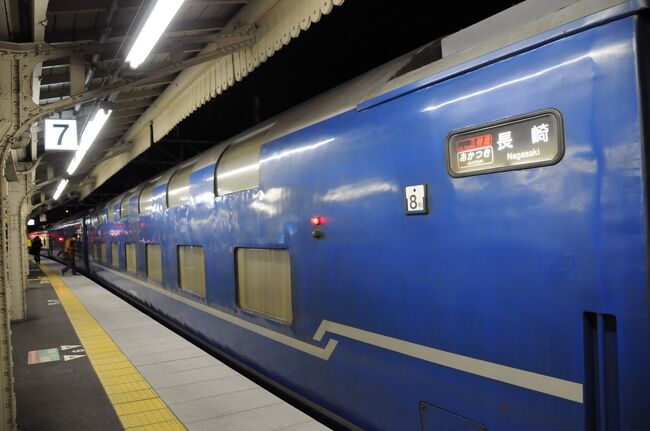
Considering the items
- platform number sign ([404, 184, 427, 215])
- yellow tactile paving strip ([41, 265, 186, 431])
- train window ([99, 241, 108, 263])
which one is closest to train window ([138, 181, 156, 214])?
yellow tactile paving strip ([41, 265, 186, 431])

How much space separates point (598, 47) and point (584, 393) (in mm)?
1211

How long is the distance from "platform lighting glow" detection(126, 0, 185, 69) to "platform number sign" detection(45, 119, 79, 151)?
401cm

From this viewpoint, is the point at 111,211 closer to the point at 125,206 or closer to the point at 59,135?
the point at 125,206

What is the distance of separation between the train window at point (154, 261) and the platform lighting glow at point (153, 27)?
13.5 feet

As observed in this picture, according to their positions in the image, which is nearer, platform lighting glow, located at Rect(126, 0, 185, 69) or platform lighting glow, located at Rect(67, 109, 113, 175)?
platform lighting glow, located at Rect(126, 0, 185, 69)

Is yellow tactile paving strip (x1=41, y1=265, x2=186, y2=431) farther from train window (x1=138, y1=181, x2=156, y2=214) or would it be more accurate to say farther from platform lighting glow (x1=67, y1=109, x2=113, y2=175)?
platform lighting glow (x1=67, y1=109, x2=113, y2=175)

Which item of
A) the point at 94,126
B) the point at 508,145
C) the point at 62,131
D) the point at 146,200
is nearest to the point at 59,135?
the point at 62,131

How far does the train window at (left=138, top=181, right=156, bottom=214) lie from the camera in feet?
26.7

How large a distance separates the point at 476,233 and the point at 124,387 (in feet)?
11.8

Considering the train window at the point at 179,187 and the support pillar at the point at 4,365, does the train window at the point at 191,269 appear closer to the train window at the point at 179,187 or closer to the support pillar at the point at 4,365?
the train window at the point at 179,187

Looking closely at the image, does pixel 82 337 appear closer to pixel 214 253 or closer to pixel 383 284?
pixel 214 253

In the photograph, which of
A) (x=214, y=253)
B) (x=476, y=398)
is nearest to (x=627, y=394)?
(x=476, y=398)

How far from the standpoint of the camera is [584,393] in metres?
1.79

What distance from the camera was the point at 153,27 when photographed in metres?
3.67
